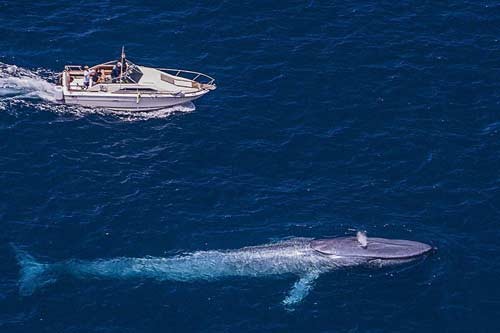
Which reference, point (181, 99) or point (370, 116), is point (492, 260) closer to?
point (370, 116)

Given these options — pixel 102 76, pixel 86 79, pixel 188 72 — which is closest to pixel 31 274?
pixel 86 79

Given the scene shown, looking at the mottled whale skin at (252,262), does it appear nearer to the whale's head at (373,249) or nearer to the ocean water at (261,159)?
the whale's head at (373,249)

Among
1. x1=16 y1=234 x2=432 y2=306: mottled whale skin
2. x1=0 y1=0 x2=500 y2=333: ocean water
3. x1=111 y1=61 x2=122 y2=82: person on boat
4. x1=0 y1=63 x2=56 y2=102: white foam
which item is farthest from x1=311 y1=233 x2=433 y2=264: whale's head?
x1=0 y1=63 x2=56 y2=102: white foam

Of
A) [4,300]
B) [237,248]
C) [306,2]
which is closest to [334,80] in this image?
[306,2]

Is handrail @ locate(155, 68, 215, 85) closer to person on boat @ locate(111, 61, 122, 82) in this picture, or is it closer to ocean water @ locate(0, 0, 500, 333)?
ocean water @ locate(0, 0, 500, 333)

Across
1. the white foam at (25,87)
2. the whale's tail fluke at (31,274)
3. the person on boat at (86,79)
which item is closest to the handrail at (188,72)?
the person on boat at (86,79)

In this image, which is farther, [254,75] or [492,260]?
Result: [254,75]
